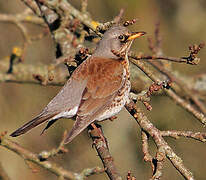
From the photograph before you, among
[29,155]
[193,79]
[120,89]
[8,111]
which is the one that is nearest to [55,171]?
[29,155]

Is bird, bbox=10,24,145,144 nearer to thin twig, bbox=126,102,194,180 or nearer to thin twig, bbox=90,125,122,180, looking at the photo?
thin twig, bbox=90,125,122,180

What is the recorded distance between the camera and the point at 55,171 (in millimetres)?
4410

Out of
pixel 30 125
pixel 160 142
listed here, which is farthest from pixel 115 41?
pixel 160 142

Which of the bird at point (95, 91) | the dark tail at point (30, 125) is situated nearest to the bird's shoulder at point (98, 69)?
the bird at point (95, 91)

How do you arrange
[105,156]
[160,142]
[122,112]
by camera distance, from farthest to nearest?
[122,112] → [105,156] → [160,142]

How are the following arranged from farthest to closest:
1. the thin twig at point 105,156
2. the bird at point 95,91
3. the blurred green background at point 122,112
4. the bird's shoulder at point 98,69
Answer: the blurred green background at point 122,112 → the bird's shoulder at point 98,69 → the bird at point 95,91 → the thin twig at point 105,156

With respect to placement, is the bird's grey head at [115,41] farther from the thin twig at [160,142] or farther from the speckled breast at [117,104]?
the thin twig at [160,142]

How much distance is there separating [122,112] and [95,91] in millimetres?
3674

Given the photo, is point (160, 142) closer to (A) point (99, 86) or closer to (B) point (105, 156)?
(B) point (105, 156)

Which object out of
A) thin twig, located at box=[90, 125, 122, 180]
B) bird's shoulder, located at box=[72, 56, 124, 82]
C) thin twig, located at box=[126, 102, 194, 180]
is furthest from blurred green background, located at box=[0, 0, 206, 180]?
thin twig, located at box=[126, 102, 194, 180]

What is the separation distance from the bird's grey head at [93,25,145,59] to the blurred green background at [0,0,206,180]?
2.88 metres

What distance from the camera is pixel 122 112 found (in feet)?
27.0

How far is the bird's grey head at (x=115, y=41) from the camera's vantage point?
4.74 m

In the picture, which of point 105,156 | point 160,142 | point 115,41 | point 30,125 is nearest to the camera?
point 160,142
